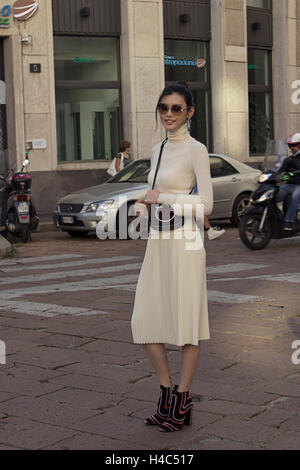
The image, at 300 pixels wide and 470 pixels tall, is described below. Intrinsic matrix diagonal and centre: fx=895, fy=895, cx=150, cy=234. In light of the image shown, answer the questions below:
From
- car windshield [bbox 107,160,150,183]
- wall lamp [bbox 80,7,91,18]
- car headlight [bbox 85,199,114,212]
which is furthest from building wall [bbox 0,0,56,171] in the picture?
car headlight [bbox 85,199,114,212]

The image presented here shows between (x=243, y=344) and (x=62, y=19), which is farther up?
(x=62, y=19)

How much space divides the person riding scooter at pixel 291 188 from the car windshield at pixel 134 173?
3.35 m

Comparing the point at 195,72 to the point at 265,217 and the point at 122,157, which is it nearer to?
the point at 122,157

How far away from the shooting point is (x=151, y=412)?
4785 mm

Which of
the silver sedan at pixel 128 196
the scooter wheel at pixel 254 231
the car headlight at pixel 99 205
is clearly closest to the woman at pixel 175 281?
the scooter wheel at pixel 254 231

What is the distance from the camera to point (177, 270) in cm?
448

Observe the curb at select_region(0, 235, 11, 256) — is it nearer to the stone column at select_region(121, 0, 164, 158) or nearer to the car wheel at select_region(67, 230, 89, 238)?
the car wheel at select_region(67, 230, 89, 238)

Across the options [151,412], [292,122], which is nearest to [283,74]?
[292,122]

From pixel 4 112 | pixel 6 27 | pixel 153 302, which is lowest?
pixel 153 302

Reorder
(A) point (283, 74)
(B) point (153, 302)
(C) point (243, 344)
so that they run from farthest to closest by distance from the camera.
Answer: (A) point (283, 74)
(C) point (243, 344)
(B) point (153, 302)

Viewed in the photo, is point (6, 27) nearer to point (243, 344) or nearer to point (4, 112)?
point (4, 112)

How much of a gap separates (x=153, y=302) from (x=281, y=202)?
906cm

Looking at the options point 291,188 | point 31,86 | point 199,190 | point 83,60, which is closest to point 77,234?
point 291,188

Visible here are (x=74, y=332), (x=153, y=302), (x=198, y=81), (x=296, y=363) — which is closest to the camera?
(x=153, y=302)
